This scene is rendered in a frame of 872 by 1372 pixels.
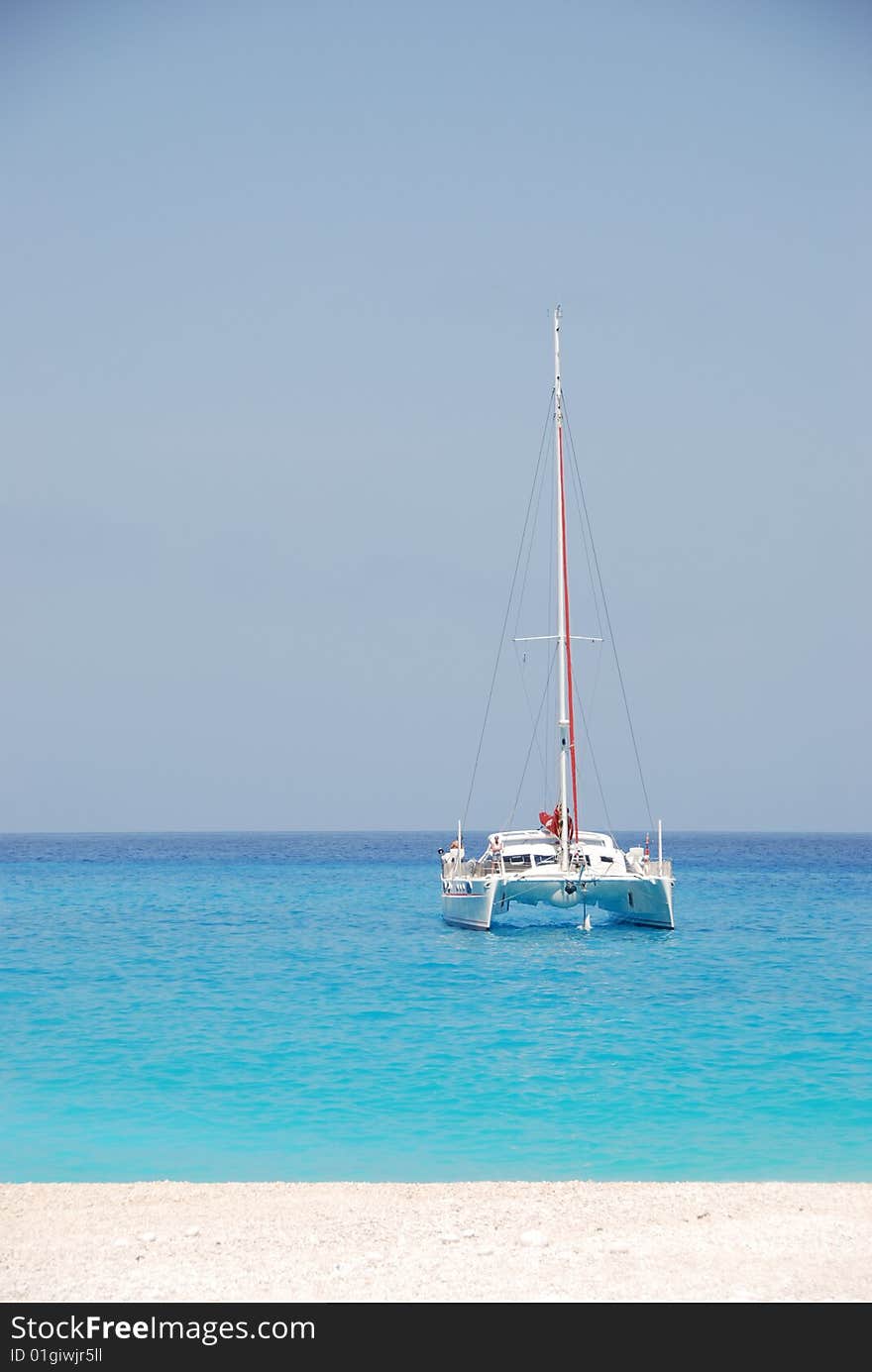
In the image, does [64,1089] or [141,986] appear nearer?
[64,1089]

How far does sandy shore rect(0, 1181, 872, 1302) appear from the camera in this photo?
8180mm

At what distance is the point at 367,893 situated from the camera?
67.3 m

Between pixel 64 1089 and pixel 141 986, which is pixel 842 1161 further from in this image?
pixel 141 986

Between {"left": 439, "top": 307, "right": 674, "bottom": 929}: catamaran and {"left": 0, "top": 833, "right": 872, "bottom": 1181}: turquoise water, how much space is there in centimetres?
106

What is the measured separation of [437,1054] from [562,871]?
19104 millimetres

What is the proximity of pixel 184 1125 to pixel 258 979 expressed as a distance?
13.9 meters

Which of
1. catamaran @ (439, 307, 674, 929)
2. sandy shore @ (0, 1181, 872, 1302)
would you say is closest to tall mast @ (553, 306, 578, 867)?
catamaran @ (439, 307, 674, 929)

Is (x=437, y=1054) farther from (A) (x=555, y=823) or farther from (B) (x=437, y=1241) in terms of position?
(A) (x=555, y=823)

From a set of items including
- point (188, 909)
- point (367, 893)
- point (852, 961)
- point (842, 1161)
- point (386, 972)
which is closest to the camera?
point (842, 1161)

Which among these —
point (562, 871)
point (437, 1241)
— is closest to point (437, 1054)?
point (437, 1241)

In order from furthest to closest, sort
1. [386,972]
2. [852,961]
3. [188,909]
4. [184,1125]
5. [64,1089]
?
[188,909] < [852,961] < [386,972] < [64,1089] < [184,1125]

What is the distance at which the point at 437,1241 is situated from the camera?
9.61 meters
